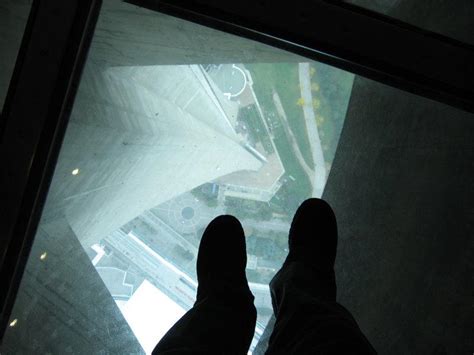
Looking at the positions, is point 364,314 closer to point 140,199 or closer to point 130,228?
point 140,199

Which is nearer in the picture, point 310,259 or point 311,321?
point 311,321

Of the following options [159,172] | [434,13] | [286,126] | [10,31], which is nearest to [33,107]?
[10,31]

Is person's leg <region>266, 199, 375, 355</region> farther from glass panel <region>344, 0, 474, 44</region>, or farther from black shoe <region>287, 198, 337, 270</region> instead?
glass panel <region>344, 0, 474, 44</region>

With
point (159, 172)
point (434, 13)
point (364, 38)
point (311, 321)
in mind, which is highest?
point (434, 13)

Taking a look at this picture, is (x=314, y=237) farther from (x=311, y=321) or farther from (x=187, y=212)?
(x=187, y=212)

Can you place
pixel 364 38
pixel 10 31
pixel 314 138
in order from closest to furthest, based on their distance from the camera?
1. pixel 364 38
2. pixel 10 31
3. pixel 314 138

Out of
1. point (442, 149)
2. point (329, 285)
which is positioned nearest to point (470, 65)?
point (442, 149)

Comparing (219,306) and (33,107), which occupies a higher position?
(33,107)
